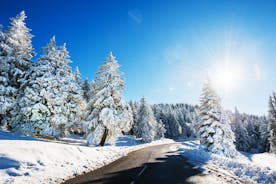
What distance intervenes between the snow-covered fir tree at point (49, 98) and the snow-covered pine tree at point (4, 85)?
850 mm

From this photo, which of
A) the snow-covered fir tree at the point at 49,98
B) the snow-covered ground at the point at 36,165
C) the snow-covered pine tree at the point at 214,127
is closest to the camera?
the snow-covered ground at the point at 36,165

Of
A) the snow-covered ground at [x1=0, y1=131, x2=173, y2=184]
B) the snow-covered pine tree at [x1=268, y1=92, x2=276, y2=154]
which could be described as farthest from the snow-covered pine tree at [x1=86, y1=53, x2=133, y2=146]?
the snow-covered pine tree at [x1=268, y1=92, x2=276, y2=154]

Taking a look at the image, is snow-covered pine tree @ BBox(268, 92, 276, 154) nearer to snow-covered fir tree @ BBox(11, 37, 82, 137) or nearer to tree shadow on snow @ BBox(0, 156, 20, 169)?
snow-covered fir tree @ BBox(11, 37, 82, 137)

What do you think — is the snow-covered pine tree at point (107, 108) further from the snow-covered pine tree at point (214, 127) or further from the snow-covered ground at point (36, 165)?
the snow-covered pine tree at point (214, 127)

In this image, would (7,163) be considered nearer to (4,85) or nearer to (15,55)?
(4,85)

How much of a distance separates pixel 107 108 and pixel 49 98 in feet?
21.3

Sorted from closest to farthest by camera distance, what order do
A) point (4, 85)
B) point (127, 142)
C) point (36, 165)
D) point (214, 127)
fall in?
1. point (36, 165)
2. point (4, 85)
3. point (214, 127)
4. point (127, 142)

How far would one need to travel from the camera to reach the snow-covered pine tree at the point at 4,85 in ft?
63.9

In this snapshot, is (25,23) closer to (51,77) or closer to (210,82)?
(51,77)

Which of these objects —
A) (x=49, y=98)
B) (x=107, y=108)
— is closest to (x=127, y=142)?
(x=107, y=108)

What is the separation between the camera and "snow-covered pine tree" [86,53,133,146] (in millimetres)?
22500

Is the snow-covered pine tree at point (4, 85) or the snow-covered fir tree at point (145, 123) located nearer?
the snow-covered pine tree at point (4, 85)

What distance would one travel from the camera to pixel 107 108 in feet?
75.1

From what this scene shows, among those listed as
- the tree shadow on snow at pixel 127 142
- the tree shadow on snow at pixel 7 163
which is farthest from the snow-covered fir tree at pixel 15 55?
the tree shadow on snow at pixel 127 142
